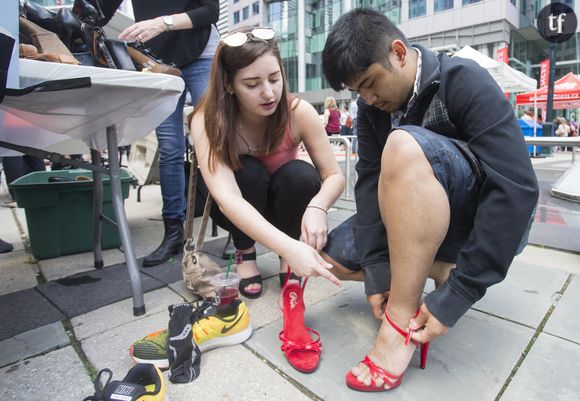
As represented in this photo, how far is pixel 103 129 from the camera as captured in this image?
1514 mm

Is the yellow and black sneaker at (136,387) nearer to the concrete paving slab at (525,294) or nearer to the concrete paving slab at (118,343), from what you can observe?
the concrete paving slab at (118,343)

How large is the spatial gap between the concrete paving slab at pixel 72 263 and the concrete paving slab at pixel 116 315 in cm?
50

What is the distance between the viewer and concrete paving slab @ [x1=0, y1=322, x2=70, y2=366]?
1.10 meters

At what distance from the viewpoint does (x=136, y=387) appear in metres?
0.82

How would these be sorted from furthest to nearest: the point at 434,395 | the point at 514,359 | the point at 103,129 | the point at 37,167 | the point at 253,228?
the point at 37,167 < the point at 103,129 < the point at 253,228 < the point at 514,359 < the point at 434,395

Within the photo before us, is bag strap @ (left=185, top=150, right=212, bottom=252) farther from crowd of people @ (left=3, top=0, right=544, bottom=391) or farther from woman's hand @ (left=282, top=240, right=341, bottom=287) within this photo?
woman's hand @ (left=282, top=240, right=341, bottom=287)

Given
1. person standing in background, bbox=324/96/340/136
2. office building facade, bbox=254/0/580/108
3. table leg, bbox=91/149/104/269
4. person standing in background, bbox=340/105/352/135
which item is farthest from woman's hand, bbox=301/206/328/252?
office building facade, bbox=254/0/580/108

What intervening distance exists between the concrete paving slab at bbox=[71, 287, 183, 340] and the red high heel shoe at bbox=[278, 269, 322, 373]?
47 centimetres

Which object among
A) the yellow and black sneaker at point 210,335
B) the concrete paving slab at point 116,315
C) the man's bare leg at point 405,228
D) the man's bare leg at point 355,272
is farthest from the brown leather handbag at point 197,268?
the man's bare leg at point 405,228

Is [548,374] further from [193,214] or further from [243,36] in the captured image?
[243,36]

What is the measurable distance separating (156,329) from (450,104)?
1119 millimetres

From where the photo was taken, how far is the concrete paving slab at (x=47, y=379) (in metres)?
0.93

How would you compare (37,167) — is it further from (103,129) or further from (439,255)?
(439,255)

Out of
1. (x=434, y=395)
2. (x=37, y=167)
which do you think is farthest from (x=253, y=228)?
(x=37, y=167)
